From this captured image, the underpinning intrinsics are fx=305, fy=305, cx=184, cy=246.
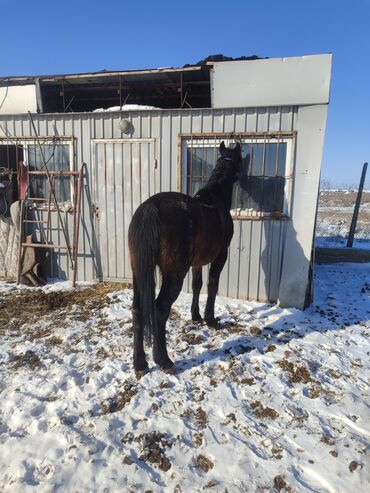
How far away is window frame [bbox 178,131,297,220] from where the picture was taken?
15.4 ft

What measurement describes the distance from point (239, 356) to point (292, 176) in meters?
2.84

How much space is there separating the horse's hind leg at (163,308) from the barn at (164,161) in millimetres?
2316

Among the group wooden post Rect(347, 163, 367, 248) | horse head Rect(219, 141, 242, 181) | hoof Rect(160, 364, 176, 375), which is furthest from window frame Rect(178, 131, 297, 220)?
wooden post Rect(347, 163, 367, 248)

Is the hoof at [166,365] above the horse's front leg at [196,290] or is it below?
below

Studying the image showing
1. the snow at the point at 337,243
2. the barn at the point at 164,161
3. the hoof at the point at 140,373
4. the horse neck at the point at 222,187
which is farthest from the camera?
the snow at the point at 337,243

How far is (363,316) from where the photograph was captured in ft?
15.3

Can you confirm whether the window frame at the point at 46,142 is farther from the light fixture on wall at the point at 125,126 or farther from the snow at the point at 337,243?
the snow at the point at 337,243

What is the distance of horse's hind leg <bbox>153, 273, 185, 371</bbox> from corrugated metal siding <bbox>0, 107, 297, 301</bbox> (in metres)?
2.32

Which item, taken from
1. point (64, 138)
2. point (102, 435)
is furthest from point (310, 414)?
point (64, 138)

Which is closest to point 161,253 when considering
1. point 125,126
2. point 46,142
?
point 125,126

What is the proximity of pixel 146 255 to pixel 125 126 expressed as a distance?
10.6 ft

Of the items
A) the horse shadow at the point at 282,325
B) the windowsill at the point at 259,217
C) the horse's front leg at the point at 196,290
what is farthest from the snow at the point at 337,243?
the horse's front leg at the point at 196,290

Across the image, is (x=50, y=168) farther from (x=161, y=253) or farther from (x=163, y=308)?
(x=163, y=308)

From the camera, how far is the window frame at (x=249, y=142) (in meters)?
4.71
